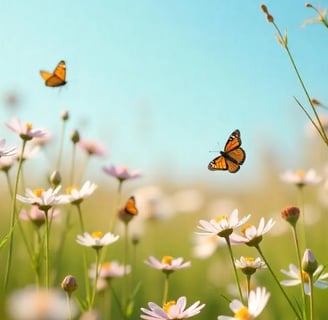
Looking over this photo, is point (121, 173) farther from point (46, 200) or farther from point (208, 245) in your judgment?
point (208, 245)

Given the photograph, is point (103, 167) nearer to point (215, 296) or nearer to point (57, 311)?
point (215, 296)

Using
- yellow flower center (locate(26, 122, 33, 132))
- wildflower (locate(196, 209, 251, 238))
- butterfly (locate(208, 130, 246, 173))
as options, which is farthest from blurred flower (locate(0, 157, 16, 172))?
wildflower (locate(196, 209, 251, 238))

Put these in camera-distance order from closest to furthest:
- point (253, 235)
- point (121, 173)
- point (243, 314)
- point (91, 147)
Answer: point (243, 314) → point (253, 235) → point (121, 173) → point (91, 147)

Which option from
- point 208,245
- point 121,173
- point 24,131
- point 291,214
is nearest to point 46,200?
point 24,131

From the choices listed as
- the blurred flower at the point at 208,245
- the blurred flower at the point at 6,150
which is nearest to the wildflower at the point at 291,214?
A: the blurred flower at the point at 6,150

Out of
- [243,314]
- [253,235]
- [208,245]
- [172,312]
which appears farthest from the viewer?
[208,245]

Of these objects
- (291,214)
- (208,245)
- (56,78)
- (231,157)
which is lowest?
(208,245)

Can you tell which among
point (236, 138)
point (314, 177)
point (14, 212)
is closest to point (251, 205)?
point (314, 177)
